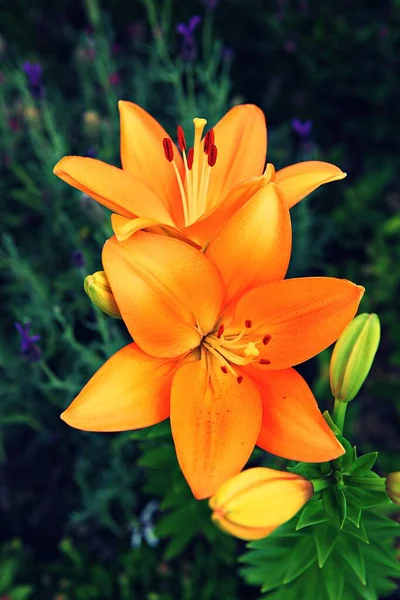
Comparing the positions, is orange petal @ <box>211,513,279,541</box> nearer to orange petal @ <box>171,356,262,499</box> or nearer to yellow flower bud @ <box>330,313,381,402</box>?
orange petal @ <box>171,356,262,499</box>

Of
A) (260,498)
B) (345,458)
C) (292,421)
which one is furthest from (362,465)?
(260,498)

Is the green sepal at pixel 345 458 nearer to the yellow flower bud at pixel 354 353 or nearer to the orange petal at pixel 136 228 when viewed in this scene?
the yellow flower bud at pixel 354 353

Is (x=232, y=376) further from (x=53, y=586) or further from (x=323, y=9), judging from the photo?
(x=323, y=9)

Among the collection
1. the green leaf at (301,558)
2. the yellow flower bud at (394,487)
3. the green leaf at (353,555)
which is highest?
the yellow flower bud at (394,487)

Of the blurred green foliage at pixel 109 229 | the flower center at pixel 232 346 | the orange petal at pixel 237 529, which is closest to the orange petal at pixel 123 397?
the flower center at pixel 232 346

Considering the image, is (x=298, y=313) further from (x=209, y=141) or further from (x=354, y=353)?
(x=209, y=141)

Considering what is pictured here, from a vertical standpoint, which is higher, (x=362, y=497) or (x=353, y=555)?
(x=362, y=497)
